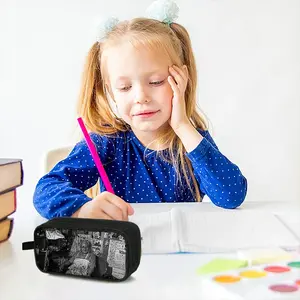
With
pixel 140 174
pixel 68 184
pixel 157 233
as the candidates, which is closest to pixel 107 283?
pixel 157 233

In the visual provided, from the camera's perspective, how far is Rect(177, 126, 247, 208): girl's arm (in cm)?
106

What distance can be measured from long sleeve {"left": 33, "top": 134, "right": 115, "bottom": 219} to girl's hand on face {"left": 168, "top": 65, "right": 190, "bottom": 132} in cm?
20

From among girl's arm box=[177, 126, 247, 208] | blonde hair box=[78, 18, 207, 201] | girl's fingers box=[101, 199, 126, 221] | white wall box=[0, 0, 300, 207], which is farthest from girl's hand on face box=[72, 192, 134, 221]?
white wall box=[0, 0, 300, 207]

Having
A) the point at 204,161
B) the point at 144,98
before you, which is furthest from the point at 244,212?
the point at 144,98

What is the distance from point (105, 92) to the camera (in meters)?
1.25

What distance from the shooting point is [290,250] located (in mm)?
741

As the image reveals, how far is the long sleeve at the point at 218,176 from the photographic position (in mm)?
1061

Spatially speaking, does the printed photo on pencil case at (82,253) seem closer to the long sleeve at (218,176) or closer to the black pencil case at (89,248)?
the black pencil case at (89,248)

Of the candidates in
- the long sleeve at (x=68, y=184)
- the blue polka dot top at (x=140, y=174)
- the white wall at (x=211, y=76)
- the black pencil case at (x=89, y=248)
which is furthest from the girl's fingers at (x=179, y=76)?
the white wall at (x=211, y=76)

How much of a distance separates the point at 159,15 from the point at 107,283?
0.73 m

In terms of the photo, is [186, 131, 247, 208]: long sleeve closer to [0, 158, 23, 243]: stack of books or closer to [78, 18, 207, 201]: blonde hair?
[78, 18, 207, 201]: blonde hair

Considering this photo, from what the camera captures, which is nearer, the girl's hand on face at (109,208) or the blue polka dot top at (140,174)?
the girl's hand on face at (109,208)

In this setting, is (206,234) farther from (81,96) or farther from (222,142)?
(222,142)

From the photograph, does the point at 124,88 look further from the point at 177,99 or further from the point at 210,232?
the point at 210,232
